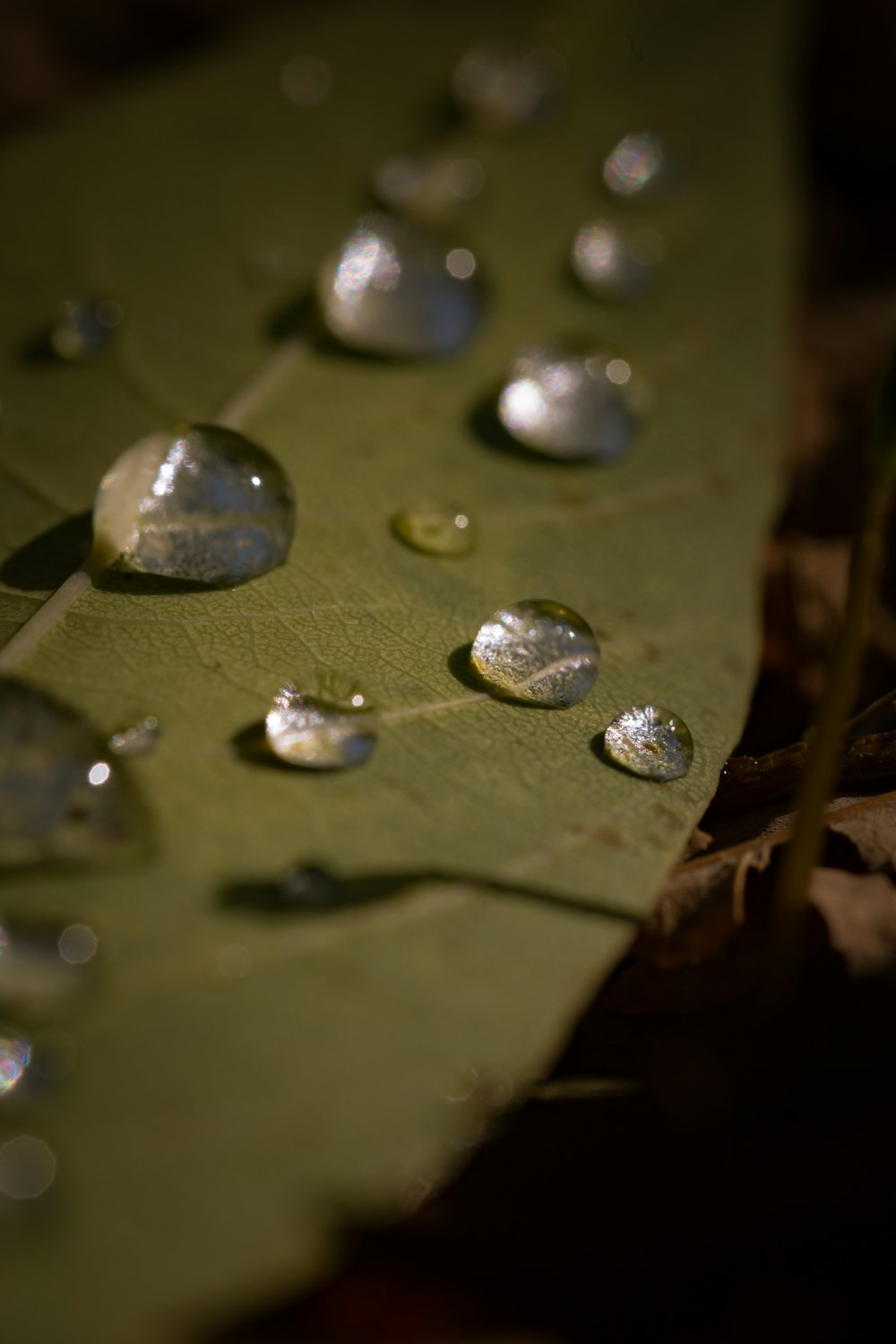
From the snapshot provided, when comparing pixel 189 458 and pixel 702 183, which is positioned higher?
pixel 702 183

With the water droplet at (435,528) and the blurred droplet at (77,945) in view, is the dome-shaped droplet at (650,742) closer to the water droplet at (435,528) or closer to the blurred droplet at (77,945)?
the water droplet at (435,528)

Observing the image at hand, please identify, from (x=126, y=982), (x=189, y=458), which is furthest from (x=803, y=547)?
(x=126, y=982)

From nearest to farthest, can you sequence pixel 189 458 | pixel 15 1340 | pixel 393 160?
pixel 15 1340, pixel 189 458, pixel 393 160

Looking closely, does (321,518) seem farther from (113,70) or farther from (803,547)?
(113,70)

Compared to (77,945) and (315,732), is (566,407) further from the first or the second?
(77,945)

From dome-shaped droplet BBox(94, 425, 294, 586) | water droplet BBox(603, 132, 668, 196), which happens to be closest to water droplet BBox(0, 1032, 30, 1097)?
dome-shaped droplet BBox(94, 425, 294, 586)

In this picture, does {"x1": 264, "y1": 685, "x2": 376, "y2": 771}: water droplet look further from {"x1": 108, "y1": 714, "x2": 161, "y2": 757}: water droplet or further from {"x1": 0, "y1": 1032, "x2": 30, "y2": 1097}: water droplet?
{"x1": 0, "y1": 1032, "x2": 30, "y2": 1097}: water droplet
